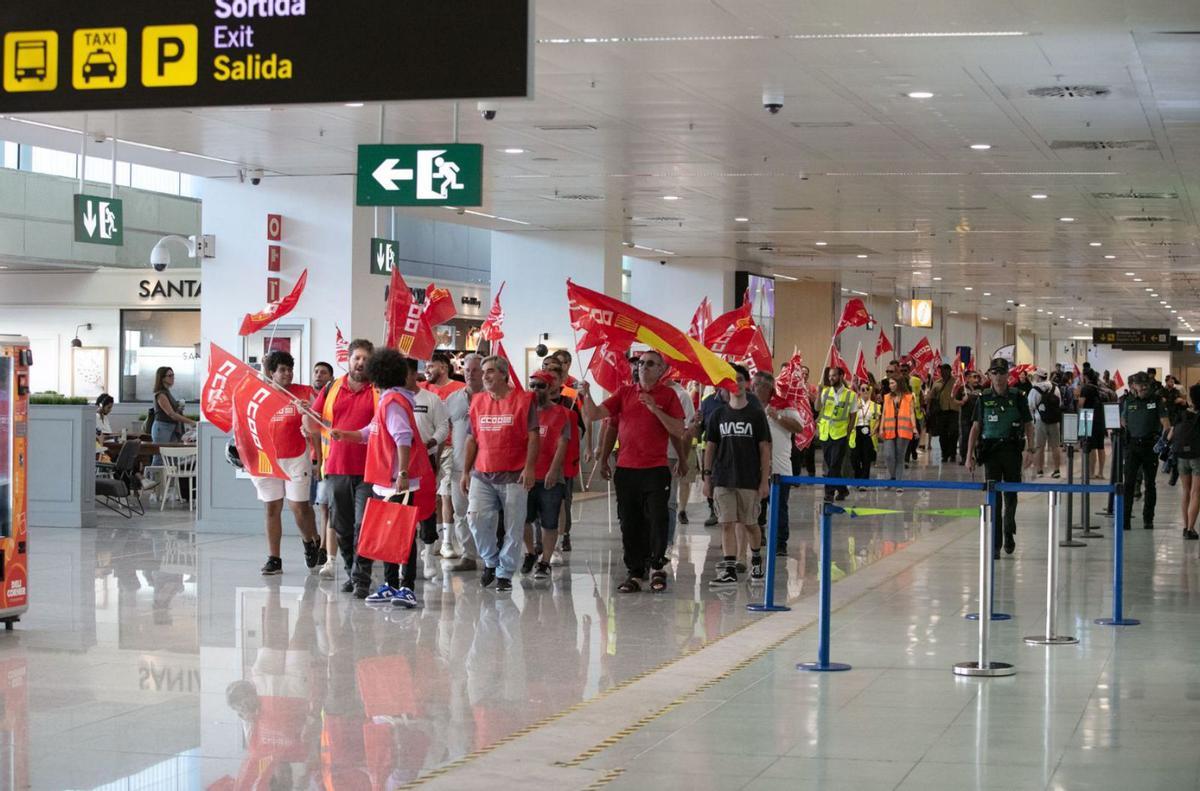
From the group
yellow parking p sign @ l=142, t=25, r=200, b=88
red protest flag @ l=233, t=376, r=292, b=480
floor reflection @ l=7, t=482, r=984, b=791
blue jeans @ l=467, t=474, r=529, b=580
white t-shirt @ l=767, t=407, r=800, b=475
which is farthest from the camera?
white t-shirt @ l=767, t=407, r=800, b=475

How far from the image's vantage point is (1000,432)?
590 inches

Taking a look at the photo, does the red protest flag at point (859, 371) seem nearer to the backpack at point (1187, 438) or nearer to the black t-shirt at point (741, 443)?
the backpack at point (1187, 438)

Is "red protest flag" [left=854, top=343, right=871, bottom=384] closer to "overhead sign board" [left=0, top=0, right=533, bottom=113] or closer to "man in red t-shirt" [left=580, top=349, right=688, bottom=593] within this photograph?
"man in red t-shirt" [left=580, top=349, right=688, bottom=593]

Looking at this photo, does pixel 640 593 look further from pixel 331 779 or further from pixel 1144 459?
pixel 1144 459

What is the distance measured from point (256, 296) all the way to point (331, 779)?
12520 mm

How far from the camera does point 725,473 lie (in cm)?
1262

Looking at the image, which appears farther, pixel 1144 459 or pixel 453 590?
pixel 1144 459

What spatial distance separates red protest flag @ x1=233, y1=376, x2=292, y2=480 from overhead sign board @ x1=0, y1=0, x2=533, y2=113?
6865mm

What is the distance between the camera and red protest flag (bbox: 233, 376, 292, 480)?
12.9 metres

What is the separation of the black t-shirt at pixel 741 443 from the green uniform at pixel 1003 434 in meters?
3.41

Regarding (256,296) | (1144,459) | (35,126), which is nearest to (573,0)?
(35,126)

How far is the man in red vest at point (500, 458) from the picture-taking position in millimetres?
11773

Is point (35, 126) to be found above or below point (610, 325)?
above

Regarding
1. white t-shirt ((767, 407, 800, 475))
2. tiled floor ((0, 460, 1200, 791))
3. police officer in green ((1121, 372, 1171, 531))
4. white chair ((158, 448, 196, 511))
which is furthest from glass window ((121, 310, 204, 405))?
white t-shirt ((767, 407, 800, 475))
